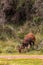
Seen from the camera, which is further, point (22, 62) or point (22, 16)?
point (22, 16)

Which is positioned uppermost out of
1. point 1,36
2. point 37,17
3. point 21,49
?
point 37,17

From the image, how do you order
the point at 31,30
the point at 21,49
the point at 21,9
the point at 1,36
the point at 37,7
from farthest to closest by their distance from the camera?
the point at 21,9
the point at 37,7
the point at 31,30
the point at 1,36
the point at 21,49

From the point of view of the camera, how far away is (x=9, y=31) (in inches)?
1362

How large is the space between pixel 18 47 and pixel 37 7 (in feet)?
45.1

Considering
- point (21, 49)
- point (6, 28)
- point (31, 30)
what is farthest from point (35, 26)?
point (21, 49)

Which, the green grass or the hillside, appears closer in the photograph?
the green grass

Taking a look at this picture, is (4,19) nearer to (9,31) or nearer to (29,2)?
(29,2)

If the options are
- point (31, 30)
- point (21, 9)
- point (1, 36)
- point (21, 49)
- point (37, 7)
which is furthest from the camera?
point (21, 9)

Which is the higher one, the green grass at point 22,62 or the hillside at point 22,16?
the hillside at point 22,16

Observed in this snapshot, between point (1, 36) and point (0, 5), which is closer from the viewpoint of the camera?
point (1, 36)

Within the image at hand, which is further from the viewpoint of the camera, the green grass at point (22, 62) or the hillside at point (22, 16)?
the hillside at point (22, 16)

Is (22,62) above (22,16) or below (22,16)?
below

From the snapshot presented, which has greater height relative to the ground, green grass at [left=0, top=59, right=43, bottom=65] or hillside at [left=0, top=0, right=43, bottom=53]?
hillside at [left=0, top=0, right=43, bottom=53]

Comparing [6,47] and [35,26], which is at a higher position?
[35,26]
